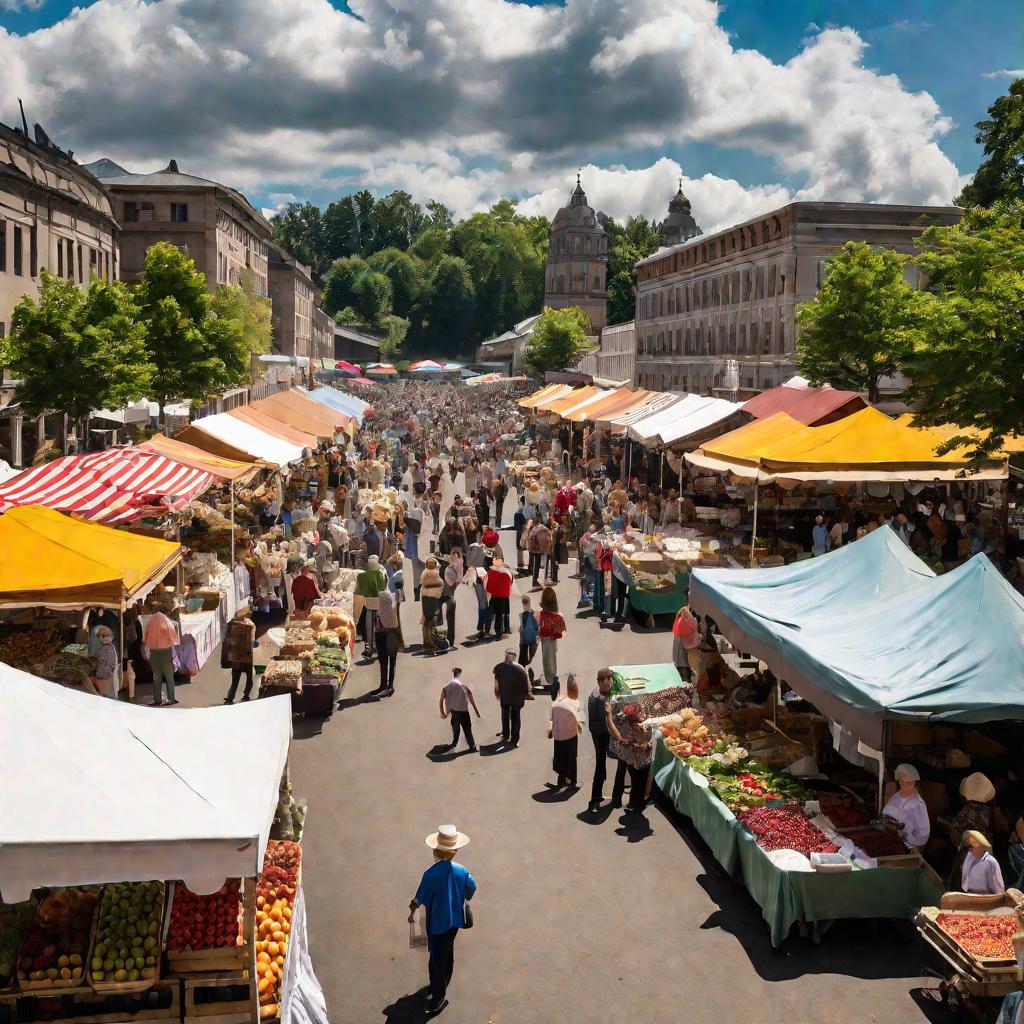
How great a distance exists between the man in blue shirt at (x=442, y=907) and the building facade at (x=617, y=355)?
69.4 metres

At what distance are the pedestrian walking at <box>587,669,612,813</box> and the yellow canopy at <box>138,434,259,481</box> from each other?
31.6 ft

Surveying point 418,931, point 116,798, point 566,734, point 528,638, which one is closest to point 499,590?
point 528,638

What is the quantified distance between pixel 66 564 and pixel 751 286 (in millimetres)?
48983

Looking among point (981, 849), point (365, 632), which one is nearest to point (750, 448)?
point (365, 632)

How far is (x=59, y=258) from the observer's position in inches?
1491

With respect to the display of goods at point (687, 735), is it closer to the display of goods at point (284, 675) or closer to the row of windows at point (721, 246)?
the display of goods at point (284, 675)

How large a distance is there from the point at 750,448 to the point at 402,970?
13.9 metres

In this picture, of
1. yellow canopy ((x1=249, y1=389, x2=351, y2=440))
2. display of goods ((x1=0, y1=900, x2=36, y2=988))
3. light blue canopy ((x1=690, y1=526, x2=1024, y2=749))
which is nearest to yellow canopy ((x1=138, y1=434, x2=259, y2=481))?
yellow canopy ((x1=249, y1=389, x2=351, y2=440))

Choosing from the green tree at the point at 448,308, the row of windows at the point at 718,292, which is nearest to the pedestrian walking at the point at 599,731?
the row of windows at the point at 718,292

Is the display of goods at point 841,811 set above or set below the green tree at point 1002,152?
below

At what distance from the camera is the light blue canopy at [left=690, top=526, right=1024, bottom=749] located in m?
8.70

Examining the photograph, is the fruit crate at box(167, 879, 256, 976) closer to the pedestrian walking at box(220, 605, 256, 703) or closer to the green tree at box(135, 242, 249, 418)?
the pedestrian walking at box(220, 605, 256, 703)

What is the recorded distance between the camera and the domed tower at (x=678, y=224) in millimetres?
112625

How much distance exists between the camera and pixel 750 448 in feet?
65.8
